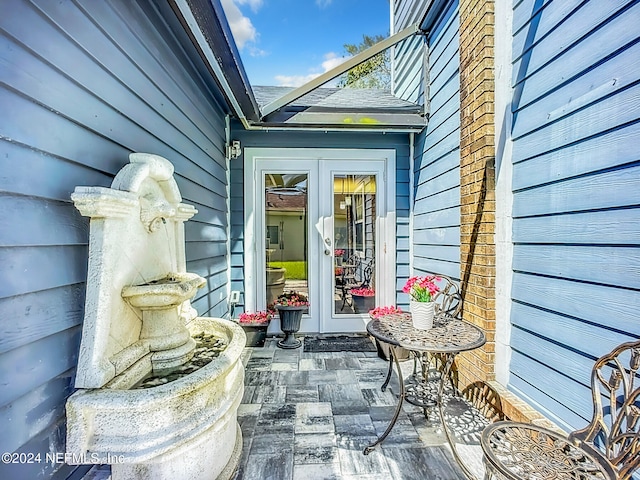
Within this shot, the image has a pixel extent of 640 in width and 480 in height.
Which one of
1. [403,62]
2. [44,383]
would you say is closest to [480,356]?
[44,383]

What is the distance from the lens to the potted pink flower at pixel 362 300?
374 centimetres

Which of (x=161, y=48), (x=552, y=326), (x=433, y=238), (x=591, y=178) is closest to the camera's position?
(x=591, y=178)

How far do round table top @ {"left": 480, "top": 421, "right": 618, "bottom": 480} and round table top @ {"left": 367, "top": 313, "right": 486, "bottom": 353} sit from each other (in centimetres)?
Answer: 41

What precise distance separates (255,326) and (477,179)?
8.15ft

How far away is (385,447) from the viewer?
175 cm

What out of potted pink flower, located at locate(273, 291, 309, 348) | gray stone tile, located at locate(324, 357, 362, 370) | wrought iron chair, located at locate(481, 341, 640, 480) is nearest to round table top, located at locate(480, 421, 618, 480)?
wrought iron chair, located at locate(481, 341, 640, 480)

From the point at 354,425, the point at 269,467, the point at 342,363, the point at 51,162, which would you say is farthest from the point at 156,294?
the point at 342,363

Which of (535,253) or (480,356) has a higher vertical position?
(535,253)

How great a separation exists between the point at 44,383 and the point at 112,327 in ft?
0.84

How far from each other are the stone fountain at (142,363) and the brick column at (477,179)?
156 cm

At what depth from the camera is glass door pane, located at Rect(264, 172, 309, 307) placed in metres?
3.68

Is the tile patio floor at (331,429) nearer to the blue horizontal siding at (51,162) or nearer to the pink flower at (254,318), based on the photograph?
the pink flower at (254,318)

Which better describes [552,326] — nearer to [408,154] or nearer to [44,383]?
[44,383]

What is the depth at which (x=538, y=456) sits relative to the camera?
114 cm
